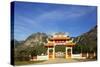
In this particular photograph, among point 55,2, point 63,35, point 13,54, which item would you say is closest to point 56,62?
point 63,35

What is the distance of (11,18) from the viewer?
2.24m

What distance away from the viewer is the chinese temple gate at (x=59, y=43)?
7.76ft

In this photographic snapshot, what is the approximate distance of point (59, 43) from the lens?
240 cm

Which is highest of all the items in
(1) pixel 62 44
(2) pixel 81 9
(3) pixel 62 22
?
(2) pixel 81 9

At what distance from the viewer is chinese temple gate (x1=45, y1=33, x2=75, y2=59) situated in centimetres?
237

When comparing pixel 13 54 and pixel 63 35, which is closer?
pixel 13 54

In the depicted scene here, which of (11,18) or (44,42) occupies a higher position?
(11,18)

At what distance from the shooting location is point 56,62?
2.40 m
